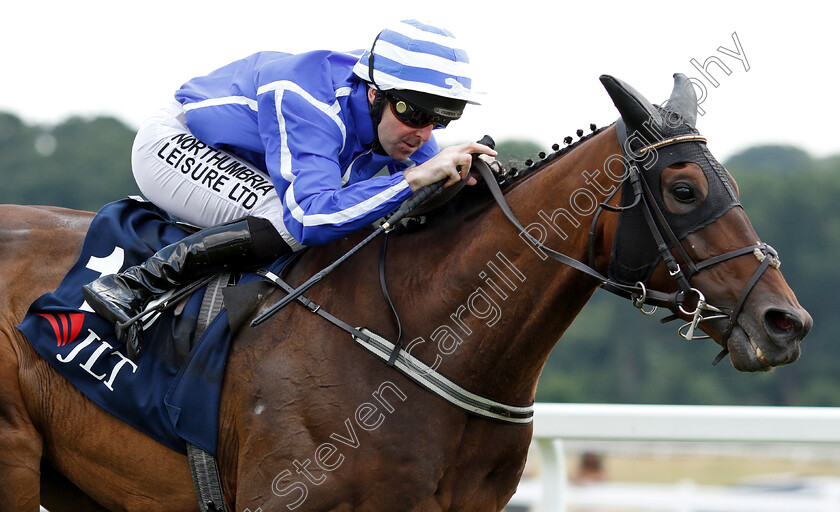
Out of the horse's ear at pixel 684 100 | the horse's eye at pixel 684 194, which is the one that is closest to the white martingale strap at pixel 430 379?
the horse's eye at pixel 684 194

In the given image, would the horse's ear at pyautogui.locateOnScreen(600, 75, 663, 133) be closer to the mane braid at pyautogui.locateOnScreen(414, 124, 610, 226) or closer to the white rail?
the mane braid at pyautogui.locateOnScreen(414, 124, 610, 226)

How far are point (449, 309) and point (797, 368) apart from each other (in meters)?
47.8

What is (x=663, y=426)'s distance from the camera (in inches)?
187

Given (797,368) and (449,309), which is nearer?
(449,309)

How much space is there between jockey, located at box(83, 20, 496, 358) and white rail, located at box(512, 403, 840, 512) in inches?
71.6

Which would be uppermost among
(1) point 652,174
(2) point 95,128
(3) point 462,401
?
(1) point 652,174

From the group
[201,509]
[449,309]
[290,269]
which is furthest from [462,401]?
[201,509]

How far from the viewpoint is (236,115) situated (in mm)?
3807

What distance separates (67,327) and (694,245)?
235cm

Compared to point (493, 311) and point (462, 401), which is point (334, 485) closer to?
point (462, 401)

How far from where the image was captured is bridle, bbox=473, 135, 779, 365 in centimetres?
299

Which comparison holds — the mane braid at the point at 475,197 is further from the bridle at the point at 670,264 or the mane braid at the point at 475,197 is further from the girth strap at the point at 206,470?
the girth strap at the point at 206,470

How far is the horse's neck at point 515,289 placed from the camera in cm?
330

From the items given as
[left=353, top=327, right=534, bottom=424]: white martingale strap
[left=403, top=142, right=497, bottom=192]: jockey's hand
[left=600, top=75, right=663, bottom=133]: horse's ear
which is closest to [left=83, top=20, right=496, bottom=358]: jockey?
[left=403, top=142, right=497, bottom=192]: jockey's hand
